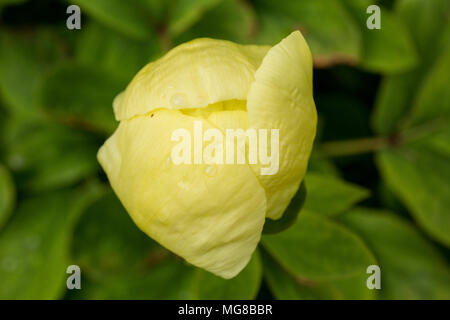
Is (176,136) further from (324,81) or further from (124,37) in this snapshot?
(324,81)

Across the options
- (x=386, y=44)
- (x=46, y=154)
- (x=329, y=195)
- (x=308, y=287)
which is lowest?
(x=308, y=287)

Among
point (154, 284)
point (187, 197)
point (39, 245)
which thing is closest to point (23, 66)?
point (39, 245)

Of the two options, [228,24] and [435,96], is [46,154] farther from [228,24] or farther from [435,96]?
[435,96]

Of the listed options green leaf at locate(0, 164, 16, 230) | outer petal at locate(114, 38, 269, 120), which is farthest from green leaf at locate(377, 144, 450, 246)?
green leaf at locate(0, 164, 16, 230)

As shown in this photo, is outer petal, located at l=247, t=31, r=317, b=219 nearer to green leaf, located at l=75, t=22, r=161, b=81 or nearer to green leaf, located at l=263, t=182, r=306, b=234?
green leaf, located at l=263, t=182, r=306, b=234

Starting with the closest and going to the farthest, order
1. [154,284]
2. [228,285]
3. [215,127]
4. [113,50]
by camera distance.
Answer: [215,127] < [228,285] < [154,284] < [113,50]

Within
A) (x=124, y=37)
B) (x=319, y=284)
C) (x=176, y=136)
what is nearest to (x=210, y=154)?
(x=176, y=136)
